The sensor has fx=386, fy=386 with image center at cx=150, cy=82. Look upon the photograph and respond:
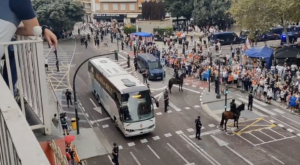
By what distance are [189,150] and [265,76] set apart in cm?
1249

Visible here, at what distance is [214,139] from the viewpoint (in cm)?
2009

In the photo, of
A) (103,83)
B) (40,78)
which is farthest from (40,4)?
(40,78)

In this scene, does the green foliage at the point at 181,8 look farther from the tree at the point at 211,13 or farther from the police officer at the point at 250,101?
the police officer at the point at 250,101

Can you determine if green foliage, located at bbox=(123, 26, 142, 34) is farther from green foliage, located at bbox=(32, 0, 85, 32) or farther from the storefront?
the storefront

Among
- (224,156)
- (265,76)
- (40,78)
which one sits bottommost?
(224,156)

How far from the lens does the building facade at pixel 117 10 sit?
79.6 meters

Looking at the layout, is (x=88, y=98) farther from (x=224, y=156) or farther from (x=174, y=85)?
(x=224, y=156)

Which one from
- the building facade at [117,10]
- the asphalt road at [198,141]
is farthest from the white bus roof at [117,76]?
the building facade at [117,10]

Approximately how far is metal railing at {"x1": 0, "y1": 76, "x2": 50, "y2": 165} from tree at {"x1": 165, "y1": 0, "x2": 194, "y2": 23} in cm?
6097

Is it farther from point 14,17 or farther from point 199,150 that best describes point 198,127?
point 14,17

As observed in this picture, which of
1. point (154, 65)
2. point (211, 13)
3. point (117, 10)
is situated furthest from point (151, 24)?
point (154, 65)

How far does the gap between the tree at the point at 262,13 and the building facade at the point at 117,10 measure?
41.3 m

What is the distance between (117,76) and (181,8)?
4245 cm

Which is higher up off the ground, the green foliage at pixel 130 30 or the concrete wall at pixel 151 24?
the concrete wall at pixel 151 24
